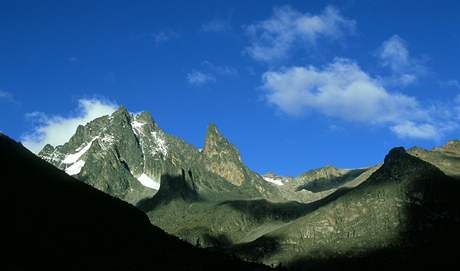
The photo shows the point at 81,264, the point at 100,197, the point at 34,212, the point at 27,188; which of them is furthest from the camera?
the point at 100,197

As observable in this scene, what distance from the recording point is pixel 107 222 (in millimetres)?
138875

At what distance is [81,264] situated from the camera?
11119cm

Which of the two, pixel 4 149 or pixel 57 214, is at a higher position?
pixel 4 149

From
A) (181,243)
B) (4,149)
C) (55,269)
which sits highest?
(4,149)

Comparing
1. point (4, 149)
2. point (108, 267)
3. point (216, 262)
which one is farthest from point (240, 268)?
point (4, 149)

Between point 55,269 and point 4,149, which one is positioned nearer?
point 55,269

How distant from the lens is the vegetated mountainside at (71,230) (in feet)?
356

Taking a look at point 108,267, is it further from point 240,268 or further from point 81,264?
point 240,268

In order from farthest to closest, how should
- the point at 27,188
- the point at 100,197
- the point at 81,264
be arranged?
the point at 100,197 < the point at 27,188 < the point at 81,264

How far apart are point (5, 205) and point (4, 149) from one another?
2767cm

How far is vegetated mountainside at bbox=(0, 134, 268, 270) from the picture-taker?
10856cm

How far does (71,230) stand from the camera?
12325 cm

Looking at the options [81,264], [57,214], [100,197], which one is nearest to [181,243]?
[100,197]

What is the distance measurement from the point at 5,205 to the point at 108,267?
65.3 feet
